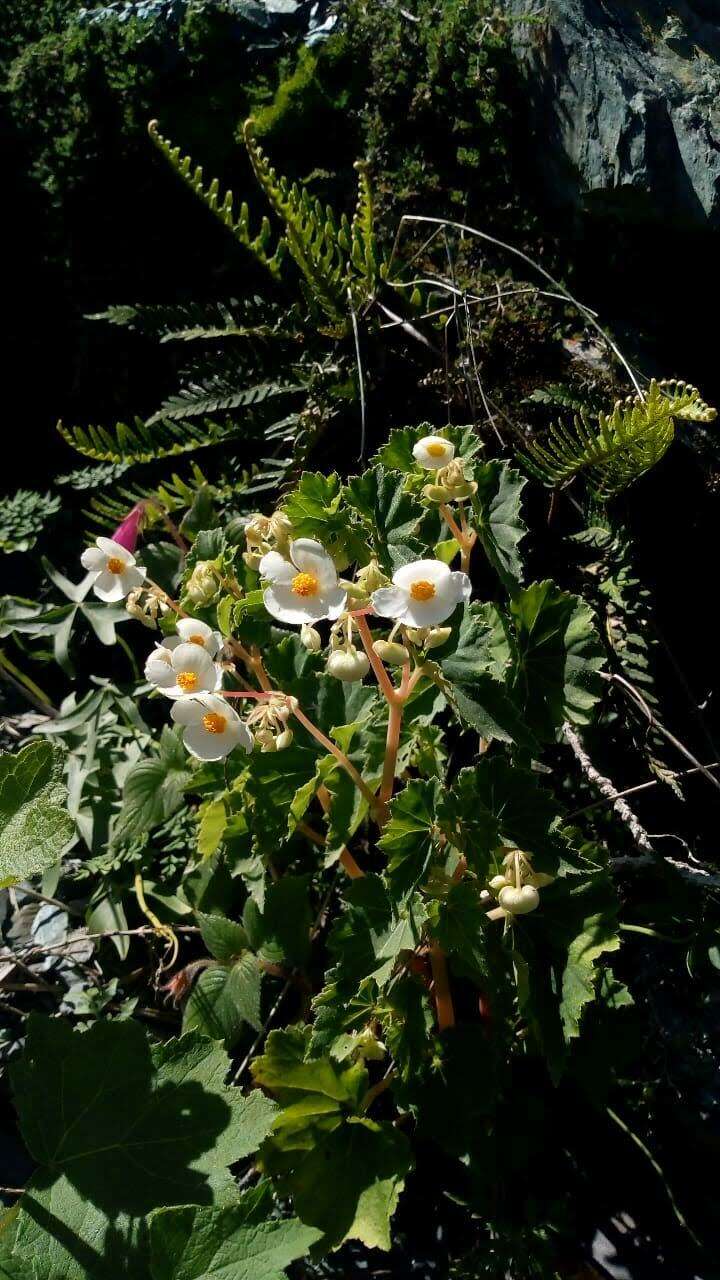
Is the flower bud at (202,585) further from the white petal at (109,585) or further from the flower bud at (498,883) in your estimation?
the flower bud at (498,883)

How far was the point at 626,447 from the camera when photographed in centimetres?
181

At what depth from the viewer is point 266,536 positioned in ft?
4.87

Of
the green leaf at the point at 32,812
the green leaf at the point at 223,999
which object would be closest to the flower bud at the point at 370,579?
the green leaf at the point at 32,812

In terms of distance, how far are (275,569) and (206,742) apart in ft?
0.88

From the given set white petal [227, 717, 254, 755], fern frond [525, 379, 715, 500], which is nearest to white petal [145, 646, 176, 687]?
white petal [227, 717, 254, 755]

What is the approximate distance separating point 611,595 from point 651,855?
559 mm

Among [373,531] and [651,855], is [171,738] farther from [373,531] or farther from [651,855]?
[651,855]

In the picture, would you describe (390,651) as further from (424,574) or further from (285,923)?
(285,923)

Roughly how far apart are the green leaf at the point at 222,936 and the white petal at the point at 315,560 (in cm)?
76

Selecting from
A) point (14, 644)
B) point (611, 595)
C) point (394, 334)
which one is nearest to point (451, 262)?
point (394, 334)

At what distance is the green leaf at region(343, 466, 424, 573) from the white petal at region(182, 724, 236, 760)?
40 cm

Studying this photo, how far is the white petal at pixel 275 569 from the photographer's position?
1.34 metres

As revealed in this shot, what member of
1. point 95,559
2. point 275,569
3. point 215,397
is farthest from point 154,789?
point 215,397

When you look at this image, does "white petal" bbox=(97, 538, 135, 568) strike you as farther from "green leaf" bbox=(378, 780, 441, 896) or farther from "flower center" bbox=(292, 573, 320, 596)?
"green leaf" bbox=(378, 780, 441, 896)
